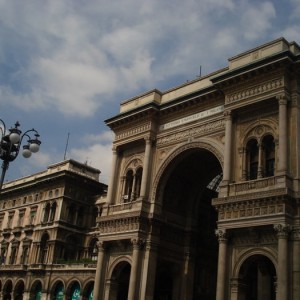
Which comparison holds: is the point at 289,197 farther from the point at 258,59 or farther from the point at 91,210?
the point at 91,210

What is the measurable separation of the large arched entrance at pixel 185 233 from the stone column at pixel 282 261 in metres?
8.60

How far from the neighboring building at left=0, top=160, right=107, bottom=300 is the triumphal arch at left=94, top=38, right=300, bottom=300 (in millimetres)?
12598

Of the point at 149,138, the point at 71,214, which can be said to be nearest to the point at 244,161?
the point at 149,138

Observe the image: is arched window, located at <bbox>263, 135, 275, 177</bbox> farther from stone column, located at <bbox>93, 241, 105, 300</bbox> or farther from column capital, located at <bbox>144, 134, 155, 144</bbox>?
stone column, located at <bbox>93, 241, 105, 300</bbox>

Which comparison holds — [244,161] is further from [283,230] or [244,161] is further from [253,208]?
[283,230]

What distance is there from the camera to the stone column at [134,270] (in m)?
29.5

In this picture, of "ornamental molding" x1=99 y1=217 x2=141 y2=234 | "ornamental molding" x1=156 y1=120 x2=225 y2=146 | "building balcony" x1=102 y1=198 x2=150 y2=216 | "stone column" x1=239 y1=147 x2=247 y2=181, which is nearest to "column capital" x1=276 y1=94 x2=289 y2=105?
"stone column" x1=239 y1=147 x2=247 y2=181

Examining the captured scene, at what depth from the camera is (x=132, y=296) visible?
29297mm

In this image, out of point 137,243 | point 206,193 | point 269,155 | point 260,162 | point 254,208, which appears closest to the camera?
point 254,208

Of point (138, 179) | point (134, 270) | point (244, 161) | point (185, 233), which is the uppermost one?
point (138, 179)

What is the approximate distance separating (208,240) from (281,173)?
1424cm

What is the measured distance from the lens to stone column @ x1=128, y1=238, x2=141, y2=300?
29469 mm

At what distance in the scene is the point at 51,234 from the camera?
161 ft

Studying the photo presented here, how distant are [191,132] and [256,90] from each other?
18.5ft
